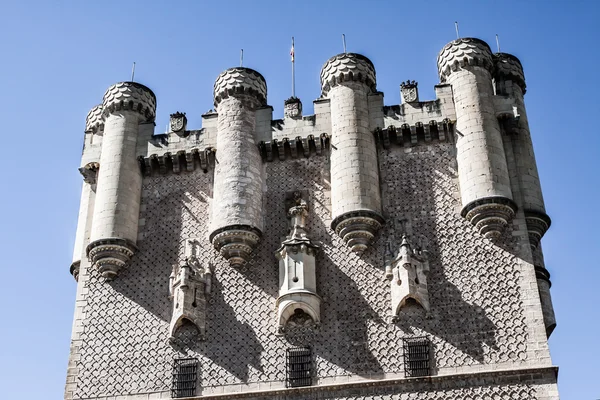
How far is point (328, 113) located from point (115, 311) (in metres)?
6.24

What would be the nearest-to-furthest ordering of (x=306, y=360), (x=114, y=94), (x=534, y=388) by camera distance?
(x=534, y=388) → (x=306, y=360) → (x=114, y=94)

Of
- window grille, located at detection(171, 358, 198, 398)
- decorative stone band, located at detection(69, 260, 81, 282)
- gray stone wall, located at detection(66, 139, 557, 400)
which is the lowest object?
window grille, located at detection(171, 358, 198, 398)

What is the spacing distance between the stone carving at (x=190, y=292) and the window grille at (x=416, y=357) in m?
3.94

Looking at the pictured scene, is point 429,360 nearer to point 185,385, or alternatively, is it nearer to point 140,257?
point 185,385

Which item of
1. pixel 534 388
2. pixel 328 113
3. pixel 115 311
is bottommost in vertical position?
pixel 534 388

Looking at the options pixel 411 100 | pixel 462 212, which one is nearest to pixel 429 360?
pixel 462 212

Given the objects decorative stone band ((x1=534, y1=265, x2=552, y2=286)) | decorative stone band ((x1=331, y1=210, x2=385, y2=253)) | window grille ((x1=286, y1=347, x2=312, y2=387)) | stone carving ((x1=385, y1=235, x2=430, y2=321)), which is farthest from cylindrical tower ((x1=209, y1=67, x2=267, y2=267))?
decorative stone band ((x1=534, y1=265, x2=552, y2=286))

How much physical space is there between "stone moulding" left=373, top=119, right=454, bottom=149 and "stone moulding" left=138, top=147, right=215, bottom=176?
12.2 feet

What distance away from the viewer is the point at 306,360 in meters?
16.9

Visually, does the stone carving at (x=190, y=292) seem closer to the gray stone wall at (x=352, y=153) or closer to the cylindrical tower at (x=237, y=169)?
the cylindrical tower at (x=237, y=169)

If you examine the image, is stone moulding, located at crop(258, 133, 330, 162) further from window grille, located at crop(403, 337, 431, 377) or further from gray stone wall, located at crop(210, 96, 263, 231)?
window grille, located at crop(403, 337, 431, 377)

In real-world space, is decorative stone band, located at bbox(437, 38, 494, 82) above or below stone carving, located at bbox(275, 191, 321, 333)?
above

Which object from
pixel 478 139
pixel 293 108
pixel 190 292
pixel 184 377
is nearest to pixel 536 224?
pixel 478 139

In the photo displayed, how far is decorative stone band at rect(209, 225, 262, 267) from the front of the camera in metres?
18.2
